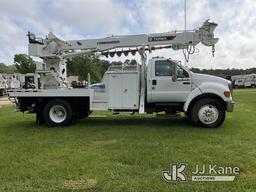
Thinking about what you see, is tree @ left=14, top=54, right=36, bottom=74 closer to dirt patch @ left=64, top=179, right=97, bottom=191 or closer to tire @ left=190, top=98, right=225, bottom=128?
tire @ left=190, top=98, right=225, bottom=128

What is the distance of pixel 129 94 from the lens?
11859 millimetres

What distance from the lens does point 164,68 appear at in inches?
464

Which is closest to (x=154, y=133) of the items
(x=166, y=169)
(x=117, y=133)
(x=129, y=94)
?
(x=117, y=133)

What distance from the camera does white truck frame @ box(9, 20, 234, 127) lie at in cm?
1146

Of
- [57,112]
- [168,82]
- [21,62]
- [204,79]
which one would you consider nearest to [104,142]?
[168,82]

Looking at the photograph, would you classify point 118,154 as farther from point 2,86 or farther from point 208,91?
point 2,86

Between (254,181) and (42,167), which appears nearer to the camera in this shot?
(254,181)

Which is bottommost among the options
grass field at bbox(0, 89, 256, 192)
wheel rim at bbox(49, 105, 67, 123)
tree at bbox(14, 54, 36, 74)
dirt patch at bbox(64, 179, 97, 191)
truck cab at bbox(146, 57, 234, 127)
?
dirt patch at bbox(64, 179, 97, 191)

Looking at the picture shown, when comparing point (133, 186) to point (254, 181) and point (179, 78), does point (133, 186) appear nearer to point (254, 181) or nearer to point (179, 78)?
point (254, 181)

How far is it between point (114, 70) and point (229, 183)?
687 centimetres

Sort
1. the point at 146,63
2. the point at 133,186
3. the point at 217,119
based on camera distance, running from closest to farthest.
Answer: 1. the point at 133,186
2. the point at 217,119
3. the point at 146,63

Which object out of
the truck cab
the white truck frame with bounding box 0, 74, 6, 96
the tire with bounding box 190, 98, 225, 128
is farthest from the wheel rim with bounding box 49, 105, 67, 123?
the white truck frame with bounding box 0, 74, 6, 96

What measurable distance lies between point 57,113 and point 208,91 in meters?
4.92

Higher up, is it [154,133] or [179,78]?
[179,78]
